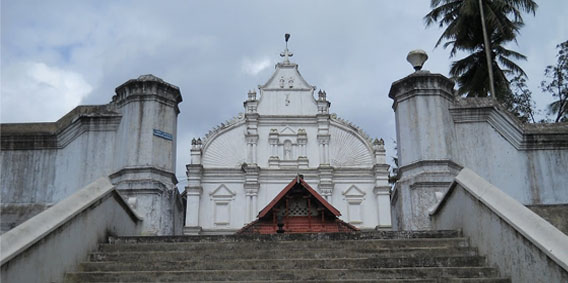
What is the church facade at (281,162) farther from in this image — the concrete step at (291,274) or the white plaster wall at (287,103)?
the concrete step at (291,274)

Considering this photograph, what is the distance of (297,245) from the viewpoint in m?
6.89

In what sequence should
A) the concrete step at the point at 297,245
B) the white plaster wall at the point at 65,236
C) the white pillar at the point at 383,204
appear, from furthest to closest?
the white pillar at the point at 383,204 → the concrete step at the point at 297,245 → the white plaster wall at the point at 65,236

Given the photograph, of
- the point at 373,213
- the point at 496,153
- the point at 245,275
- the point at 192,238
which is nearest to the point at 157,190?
the point at 192,238

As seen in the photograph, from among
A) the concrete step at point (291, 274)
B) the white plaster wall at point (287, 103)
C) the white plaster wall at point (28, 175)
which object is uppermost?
→ the white plaster wall at point (287, 103)

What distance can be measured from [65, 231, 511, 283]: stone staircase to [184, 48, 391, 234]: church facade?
26.0 metres

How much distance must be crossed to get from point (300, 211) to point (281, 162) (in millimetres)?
15797

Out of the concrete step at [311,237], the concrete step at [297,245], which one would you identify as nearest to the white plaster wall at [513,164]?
the concrete step at [311,237]

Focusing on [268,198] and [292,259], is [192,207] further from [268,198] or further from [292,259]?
[292,259]

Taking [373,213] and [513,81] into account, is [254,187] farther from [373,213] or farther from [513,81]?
[513,81]

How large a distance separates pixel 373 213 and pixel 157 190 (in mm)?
25884

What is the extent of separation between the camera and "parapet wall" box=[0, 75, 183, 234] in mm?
9867

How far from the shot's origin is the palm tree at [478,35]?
27625 mm

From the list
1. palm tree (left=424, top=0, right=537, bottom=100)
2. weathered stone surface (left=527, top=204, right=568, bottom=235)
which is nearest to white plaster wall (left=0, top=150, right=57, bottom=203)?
weathered stone surface (left=527, top=204, right=568, bottom=235)

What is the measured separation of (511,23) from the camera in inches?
1100
